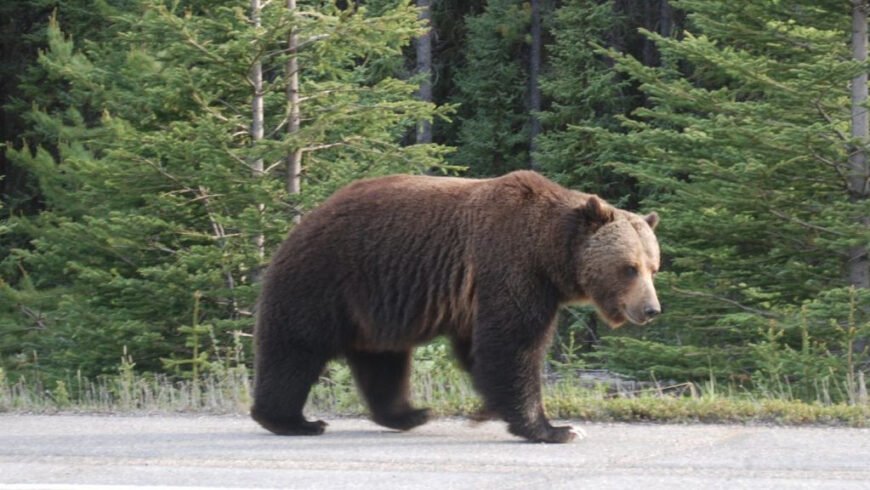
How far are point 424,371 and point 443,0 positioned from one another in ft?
74.1

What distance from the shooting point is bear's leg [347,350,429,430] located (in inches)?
284

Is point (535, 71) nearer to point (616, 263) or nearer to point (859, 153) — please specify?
point (859, 153)

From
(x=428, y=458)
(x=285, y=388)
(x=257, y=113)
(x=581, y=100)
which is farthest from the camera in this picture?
(x=581, y=100)

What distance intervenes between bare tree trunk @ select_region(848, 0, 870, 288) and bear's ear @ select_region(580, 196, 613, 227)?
24.0ft

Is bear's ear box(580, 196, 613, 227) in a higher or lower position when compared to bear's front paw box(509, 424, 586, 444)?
higher

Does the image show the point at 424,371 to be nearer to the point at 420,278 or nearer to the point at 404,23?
the point at 420,278

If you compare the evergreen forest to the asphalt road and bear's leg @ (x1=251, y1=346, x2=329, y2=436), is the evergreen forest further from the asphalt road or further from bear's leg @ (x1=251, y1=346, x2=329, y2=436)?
the asphalt road

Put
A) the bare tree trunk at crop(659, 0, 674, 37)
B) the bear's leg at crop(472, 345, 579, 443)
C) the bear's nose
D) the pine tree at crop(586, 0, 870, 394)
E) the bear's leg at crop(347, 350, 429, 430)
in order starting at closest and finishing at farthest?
the bear's leg at crop(472, 345, 579, 443) → the bear's nose → the bear's leg at crop(347, 350, 429, 430) → the pine tree at crop(586, 0, 870, 394) → the bare tree trunk at crop(659, 0, 674, 37)

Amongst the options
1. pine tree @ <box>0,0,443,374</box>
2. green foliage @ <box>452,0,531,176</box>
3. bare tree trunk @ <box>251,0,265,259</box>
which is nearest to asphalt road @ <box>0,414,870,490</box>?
pine tree @ <box>0,0,443,374</box>

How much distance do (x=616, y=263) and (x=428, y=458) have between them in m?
1.83

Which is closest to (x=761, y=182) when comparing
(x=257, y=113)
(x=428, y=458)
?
(x=257, y=113)

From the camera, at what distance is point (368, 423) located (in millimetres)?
7707

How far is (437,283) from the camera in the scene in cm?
716

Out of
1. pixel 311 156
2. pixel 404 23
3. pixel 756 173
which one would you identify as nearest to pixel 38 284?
pixel 311 156
